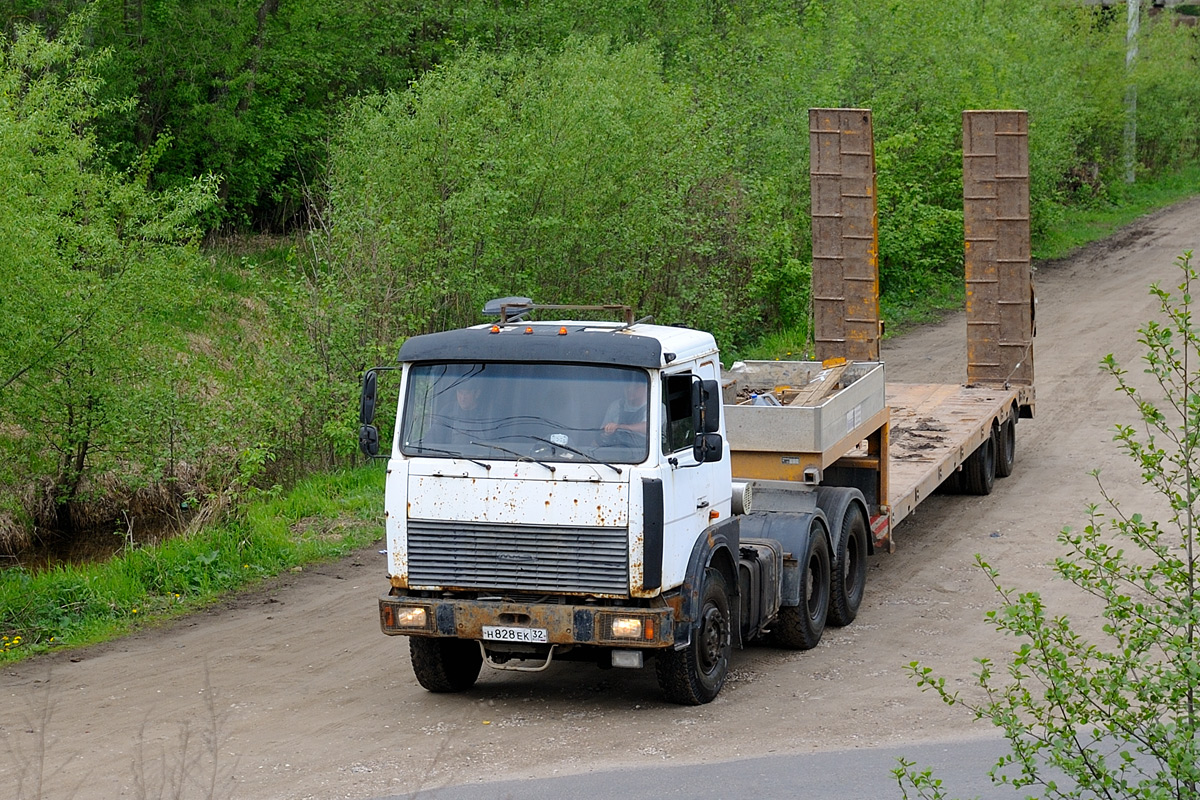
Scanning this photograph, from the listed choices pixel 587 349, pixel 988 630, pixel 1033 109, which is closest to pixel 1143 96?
pixel 1033 109

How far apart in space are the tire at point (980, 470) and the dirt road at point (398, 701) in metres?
0.92

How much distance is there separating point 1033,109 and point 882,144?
259 inches

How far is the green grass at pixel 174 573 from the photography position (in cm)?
1173

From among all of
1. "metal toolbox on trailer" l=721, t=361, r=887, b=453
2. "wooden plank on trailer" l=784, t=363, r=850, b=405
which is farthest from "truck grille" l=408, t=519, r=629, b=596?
"wooden plank on trailer" l=784, t=363, r=850, b=405

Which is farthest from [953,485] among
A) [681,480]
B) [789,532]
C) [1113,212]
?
[1113,212]

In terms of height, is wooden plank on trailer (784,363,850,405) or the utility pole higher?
the utility pole

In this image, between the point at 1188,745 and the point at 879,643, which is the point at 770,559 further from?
the point at 1188,745

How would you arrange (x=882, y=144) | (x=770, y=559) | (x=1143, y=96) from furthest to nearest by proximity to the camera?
(x=1143, y=96)
(x=882, y=144)
(x=770, y=559)

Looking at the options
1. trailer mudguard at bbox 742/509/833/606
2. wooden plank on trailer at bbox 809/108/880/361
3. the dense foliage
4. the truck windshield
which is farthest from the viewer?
wooden plank on trailer at bbox 809/108/880/361

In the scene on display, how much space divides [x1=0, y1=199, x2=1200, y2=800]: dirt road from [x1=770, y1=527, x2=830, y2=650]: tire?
0.13 metres

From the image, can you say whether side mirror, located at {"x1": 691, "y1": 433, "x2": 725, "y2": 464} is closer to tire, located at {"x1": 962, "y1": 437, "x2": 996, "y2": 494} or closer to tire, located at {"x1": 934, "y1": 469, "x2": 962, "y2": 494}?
tire, located at {"x1": 962, "y1": 437, "x2": 996, "y2": 494}

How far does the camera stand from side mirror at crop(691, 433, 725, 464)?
8625 millimetres

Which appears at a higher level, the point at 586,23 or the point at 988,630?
the point at 586,23

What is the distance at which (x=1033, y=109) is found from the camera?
2995cm
